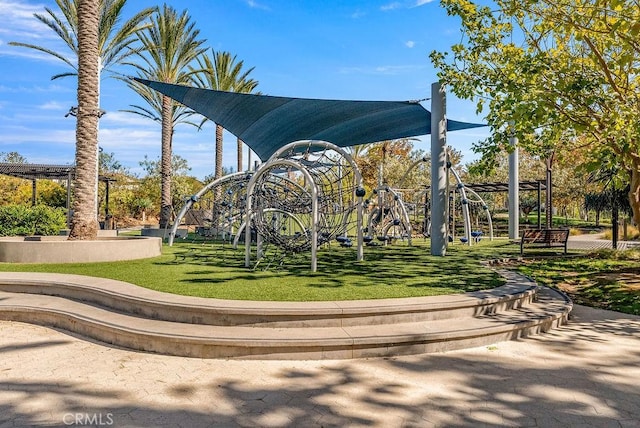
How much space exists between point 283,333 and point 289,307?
404mm

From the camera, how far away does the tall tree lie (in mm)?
6957

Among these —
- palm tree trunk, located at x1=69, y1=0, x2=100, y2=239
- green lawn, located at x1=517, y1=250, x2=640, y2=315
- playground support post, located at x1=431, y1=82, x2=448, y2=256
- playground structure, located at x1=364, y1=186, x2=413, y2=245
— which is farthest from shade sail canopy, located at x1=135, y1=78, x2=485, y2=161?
green lawn, located at x1=517, y1=250, x2=640, y2=315

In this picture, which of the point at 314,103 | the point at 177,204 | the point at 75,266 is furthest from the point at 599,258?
the point at 177,204

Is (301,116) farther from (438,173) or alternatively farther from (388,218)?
(388,218)

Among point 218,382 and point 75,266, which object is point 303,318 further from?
point 75,266

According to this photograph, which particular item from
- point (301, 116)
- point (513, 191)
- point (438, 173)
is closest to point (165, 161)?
point (301, 116)

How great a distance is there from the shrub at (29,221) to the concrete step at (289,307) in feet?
35.4

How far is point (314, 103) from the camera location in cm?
1186

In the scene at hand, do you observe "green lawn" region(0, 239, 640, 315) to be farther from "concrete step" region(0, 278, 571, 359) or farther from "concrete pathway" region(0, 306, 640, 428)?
"concrete pathway" region(0, 306, 640, 428)

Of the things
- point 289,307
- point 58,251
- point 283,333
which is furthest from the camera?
point 58,251

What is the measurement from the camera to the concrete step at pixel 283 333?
442cm

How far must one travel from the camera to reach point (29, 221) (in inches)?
605

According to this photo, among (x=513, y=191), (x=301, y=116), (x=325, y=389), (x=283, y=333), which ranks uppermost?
(x=301, y=116)

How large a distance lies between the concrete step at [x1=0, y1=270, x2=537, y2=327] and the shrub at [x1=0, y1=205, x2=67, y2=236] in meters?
10.8
